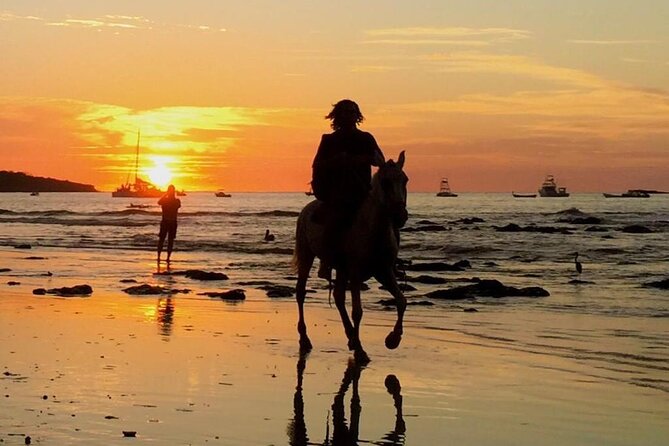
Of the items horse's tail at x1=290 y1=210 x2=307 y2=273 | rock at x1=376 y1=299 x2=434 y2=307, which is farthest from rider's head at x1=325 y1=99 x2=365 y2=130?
rock at x1=376 y1=299 x2=434 y2=307

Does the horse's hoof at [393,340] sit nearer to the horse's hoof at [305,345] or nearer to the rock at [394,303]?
the horse's hoof at [305,345]

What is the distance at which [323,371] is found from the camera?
10.5 meters

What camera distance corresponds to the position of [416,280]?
2491 centimetres

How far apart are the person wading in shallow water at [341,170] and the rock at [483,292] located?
7905 mm

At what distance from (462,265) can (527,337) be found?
1836 centimetres

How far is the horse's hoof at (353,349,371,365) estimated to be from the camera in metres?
11.0

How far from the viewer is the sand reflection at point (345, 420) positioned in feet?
24.2

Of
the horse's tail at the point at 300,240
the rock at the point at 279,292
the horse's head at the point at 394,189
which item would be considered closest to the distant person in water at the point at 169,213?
the rock at the point at 279,292

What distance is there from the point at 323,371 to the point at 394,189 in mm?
1950

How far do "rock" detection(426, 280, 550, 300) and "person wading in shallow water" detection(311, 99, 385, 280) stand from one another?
7905 mm

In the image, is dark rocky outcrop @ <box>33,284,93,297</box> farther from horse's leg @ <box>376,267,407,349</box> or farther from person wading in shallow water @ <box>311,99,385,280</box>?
horse's leg @ <box>376,267,407,349</box>

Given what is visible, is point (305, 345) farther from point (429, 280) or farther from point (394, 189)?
point (429, 280)

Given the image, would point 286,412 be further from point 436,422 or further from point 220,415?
point 436,422

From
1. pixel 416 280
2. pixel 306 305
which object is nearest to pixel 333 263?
pixel 306 305
